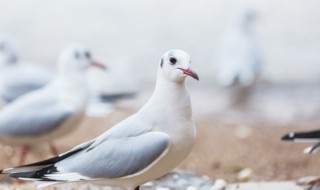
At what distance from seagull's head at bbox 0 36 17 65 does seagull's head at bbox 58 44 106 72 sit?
1.35 m

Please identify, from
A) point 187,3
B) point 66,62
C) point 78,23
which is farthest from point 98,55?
point 66,62

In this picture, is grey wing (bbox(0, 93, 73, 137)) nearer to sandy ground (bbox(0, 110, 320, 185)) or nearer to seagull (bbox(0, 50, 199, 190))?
sandy ground (bbox(0, 110, 320, 185))

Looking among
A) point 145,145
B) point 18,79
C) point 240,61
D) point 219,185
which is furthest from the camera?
point 240,61

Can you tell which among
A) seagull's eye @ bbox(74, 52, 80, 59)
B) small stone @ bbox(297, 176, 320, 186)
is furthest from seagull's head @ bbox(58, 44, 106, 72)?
small stone @ bbox(297, 176, 320, 186)

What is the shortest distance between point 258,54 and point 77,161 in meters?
3.59

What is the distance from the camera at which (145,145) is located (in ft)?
8.20

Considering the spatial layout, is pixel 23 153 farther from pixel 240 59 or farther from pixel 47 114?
pixel 240 59

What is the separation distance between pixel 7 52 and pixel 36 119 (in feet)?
5.49

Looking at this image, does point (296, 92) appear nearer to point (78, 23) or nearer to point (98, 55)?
point (98, 55)

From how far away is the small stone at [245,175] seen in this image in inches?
140

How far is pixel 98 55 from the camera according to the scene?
778 centimetres

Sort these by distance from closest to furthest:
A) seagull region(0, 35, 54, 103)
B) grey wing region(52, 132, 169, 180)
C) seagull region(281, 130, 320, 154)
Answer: grey wing region(52, 132, 169, 180)
seagull region(281, 130, 320, 154)
seagull region(0, 35, 54, 103)

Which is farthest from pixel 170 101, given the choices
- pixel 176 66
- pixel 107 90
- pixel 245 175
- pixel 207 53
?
pixel 207 53

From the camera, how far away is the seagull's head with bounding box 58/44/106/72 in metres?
3.83
